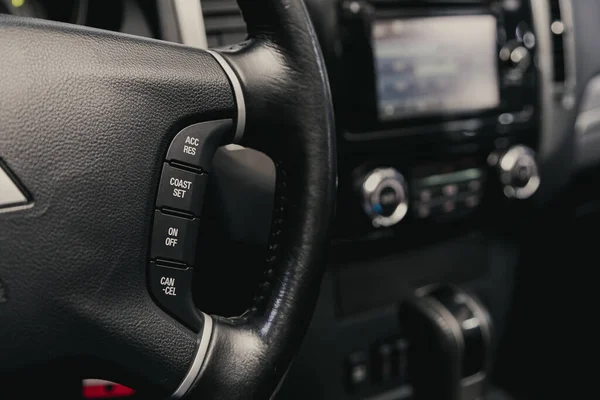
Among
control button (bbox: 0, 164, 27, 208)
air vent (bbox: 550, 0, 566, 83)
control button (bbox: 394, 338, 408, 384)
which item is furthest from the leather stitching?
air vent (bbox: 550, 0, 566, 83)

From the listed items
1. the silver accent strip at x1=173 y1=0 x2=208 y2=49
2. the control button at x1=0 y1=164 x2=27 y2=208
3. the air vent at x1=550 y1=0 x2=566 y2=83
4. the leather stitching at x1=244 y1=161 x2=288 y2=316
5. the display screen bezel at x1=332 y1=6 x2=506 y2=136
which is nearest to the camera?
the control button at x1=0 y1=164 x2=27 y2=208

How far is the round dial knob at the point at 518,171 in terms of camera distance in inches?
40.3

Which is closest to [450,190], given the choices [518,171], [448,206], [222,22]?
[448,206]

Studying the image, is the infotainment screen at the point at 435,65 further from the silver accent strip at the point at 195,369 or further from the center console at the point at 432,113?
the silver accent strip at the point at 195,369

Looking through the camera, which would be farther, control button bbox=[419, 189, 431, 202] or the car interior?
control button bbox=[419, 189, 431, 202]

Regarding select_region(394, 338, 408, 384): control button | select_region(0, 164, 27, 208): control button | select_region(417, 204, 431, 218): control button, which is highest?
select_region(0, 164, 27, 208): control button

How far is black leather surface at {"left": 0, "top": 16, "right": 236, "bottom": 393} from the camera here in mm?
467

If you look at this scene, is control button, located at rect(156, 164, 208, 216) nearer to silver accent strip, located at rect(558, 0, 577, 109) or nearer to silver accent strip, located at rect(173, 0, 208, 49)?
silver accent strip, located at rect(173, 0, 208, 49)

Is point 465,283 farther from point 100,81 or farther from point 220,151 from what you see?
point 100,81

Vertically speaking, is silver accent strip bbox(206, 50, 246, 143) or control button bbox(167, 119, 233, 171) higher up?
silver accent strip bbox(206, 50, 246, 143)

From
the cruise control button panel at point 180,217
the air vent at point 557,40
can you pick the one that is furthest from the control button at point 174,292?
the air vent at point 557,40

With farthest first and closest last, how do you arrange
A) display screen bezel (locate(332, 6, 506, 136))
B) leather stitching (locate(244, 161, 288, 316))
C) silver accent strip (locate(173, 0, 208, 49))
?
display screen bezel (locate(332, 6, 506, 136)) → silver accent strip (locate(173, 0, 208, 49)) → leather stitching (locate(244, 161, 288, 316))

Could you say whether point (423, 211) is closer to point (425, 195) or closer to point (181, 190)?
point (425, 195)

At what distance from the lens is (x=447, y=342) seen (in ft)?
3.24
